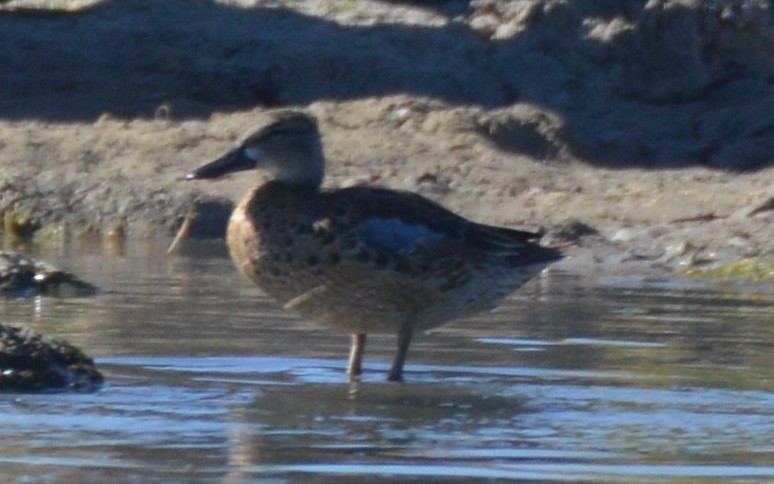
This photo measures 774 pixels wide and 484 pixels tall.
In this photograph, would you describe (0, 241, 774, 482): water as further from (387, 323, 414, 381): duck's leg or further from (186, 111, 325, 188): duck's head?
(186, 111, 325, 188): duck's head

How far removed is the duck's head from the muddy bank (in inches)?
204

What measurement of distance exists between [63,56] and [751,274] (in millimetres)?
7820

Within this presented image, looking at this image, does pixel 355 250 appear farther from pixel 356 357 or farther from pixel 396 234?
pixel 356 357

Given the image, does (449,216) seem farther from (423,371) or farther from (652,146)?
(652,146)

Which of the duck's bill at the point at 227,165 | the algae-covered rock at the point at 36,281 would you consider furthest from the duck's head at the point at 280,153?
the algae-covered rock at the point at 36,281

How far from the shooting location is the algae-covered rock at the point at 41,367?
6691 mm

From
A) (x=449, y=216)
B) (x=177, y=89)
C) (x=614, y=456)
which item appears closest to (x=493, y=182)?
(x=177, y=89)

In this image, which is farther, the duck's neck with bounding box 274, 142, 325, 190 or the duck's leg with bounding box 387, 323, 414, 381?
the duck's neck with bounding box 274, 142, 325, 190

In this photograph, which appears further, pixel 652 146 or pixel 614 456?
pixel 652 146

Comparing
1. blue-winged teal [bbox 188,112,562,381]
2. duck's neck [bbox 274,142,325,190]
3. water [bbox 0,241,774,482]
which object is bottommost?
water [bbox 0,241,774,482]

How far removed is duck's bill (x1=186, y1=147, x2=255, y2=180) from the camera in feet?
25.8

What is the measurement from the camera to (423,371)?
774cm

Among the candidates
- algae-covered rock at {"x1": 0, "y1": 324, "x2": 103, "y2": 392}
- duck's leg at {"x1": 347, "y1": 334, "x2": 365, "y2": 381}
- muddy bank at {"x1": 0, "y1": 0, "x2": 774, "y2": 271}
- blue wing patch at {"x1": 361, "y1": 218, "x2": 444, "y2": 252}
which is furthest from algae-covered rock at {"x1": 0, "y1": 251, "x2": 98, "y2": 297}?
muddy bank at {"x1": 0, "y1": 0, "x2": 774, "y2": 271}

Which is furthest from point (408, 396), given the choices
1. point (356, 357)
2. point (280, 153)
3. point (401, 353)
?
point (280, 153)
